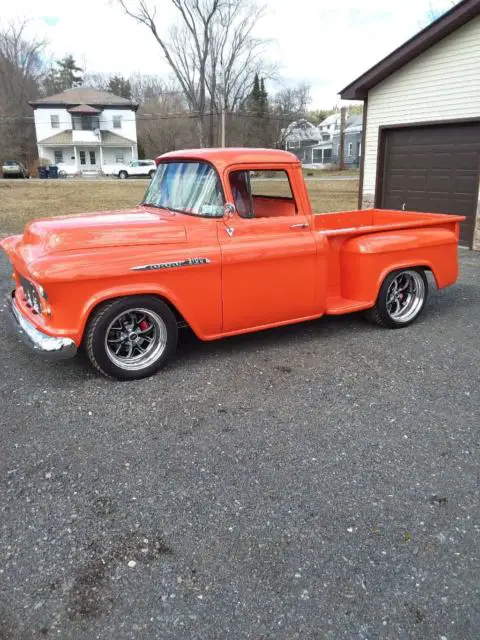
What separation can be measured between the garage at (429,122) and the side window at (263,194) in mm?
6757

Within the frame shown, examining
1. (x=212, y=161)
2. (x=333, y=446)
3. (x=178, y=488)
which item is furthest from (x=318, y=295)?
(x=178, y=488)

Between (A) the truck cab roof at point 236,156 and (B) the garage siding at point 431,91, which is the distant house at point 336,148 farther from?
(A) the truck cab roof at point 236,156

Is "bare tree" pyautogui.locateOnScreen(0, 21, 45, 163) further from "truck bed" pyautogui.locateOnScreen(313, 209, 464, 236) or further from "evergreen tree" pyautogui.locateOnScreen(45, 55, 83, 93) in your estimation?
"truck bed" pyautogui.locateOnScreen(313, 209, 464, 236)

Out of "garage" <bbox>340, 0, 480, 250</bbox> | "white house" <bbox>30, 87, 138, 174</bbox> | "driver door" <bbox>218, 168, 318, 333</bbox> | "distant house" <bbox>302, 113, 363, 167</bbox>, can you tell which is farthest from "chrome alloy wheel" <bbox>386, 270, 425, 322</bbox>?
"white house" <bbox>30, 87, 138, 174</bbox>

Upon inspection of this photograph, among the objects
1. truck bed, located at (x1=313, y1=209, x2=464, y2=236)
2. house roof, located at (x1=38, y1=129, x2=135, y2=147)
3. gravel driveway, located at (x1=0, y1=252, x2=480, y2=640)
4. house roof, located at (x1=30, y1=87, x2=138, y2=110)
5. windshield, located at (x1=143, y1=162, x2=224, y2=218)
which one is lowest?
gravel driveway, located at (x1=0, y1=252, x2=480, y2=640)

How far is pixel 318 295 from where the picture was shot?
5078mm

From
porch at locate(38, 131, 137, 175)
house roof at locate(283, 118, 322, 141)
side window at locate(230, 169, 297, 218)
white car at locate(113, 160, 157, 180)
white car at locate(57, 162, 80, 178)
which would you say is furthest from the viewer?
house roof at locate(283, 118, 322, 141)

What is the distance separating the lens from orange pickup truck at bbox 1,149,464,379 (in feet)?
13.2

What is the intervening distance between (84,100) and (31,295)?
205 feet

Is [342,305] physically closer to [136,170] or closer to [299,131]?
[136,170]

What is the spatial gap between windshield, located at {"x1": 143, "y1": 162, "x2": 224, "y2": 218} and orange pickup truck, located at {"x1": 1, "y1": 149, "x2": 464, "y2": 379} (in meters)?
0.01

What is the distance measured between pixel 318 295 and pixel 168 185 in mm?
1833

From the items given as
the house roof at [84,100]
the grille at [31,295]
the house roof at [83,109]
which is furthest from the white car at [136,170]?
the grille at [31,295]

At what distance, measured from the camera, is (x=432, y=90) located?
35.1 feet
